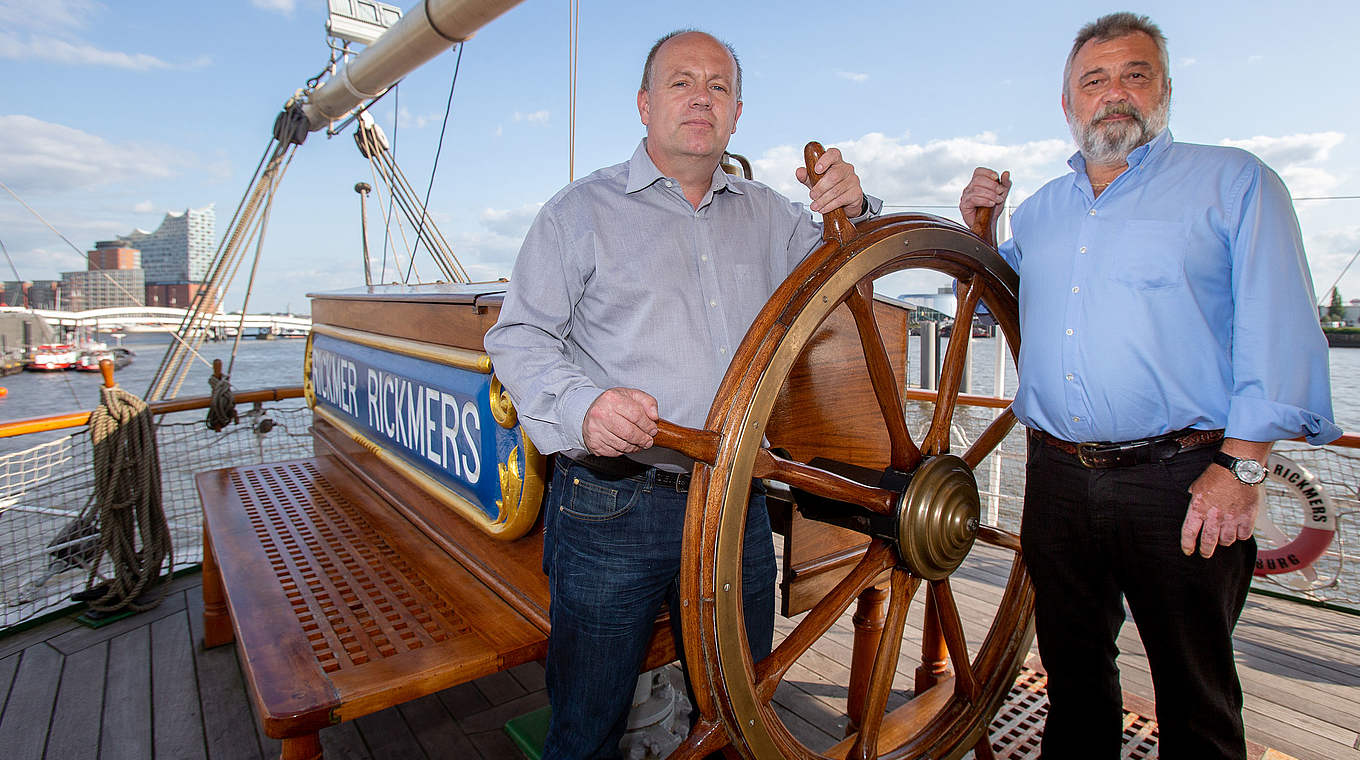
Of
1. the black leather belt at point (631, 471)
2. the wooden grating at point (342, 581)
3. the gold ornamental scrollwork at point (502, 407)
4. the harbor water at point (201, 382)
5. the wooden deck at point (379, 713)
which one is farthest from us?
the harbor water at point (201, 382)

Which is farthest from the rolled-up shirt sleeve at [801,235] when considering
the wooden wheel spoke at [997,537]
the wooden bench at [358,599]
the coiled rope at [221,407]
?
the coiled rope at [221,407]

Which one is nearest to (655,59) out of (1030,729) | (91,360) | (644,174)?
(644,174)

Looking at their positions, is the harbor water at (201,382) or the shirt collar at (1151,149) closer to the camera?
the shirt collar at (1151,149)

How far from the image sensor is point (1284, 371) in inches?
44.2

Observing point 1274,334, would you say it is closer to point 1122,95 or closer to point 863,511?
point 1122,95

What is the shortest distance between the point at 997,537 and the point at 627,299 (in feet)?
2.92

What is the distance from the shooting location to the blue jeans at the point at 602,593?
1.23 meters

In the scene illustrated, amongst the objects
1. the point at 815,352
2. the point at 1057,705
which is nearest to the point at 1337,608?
the point at 1057,705

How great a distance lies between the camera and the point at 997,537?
4.95ft

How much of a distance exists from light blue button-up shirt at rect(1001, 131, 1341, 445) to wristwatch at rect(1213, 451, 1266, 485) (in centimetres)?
4

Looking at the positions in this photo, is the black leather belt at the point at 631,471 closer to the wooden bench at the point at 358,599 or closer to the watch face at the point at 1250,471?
the wooden bench at the point at 358,599

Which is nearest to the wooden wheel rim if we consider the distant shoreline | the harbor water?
the harbor water

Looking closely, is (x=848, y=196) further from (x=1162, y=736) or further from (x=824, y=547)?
(x=1162, y=736)

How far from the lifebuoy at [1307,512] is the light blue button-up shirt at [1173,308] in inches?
80.3
